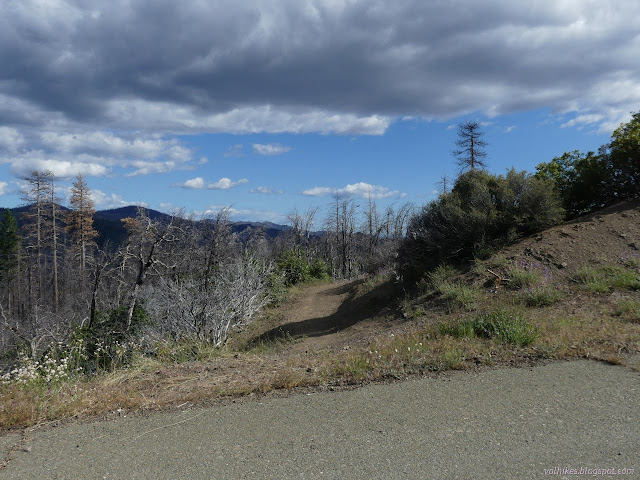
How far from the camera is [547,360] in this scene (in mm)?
5344

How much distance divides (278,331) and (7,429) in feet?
37.3

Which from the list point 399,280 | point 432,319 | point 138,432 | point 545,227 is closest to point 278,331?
point 399,280

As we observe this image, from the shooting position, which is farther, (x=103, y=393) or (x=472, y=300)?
(x=472, y=300)

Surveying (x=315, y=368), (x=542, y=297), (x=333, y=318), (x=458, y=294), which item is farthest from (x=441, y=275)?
(x=315, y=368)

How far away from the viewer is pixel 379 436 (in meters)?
3.69

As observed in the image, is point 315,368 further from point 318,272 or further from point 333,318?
point 318,272

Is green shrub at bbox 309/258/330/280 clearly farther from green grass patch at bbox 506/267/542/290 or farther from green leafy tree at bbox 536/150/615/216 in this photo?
green grass patch at bbox 506/267/542/290

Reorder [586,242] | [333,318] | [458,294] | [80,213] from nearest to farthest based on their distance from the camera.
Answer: [458,294] < [586,242] < [333,318] < [80,213]

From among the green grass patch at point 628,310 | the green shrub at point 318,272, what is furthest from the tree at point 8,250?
the green grass patch at point 628,310

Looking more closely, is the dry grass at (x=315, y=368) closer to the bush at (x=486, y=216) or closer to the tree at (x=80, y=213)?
the bush at (x=486, y=216)

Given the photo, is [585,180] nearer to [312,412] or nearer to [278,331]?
[278,331]

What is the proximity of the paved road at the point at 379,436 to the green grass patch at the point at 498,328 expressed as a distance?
44.1 inches

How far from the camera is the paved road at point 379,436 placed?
10.6ft

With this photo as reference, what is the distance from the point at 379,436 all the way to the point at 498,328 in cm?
320
